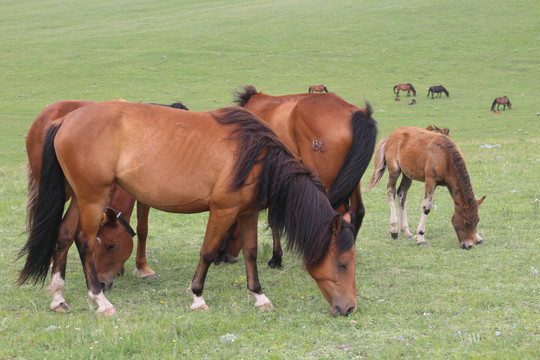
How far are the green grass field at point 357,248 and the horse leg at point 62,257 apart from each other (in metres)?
0.17

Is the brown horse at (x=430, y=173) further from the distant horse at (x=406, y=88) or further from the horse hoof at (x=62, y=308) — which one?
the distant horse at (x=406, y=88)

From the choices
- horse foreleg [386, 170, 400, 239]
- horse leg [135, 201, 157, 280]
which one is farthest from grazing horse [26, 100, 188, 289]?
horse foreleg [386, 170, 400, 239]

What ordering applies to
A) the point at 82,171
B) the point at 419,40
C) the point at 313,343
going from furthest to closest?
the point at 419,40 < the point at 82,171 < the point at 313,343

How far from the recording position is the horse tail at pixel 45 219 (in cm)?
609

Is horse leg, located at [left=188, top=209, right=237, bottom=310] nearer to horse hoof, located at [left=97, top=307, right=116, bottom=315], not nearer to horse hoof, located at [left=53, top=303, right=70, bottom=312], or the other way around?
horse hoof, located at [left=97, top=307, right=116, bottom=315]

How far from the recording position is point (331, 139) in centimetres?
724

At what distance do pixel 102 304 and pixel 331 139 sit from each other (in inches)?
134

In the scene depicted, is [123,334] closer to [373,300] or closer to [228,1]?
[373,300]

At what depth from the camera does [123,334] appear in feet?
15.9

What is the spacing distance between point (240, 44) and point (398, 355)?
45.8m

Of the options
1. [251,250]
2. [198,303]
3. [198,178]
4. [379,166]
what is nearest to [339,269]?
[251,250]

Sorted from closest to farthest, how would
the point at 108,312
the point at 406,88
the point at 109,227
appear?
1. the point at 108,312
2. the point at 109,227
3. the point at 406,88

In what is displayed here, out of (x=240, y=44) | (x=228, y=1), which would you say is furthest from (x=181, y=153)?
(x=228, y=1)

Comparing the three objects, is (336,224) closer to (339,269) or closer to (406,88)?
(339,269)
